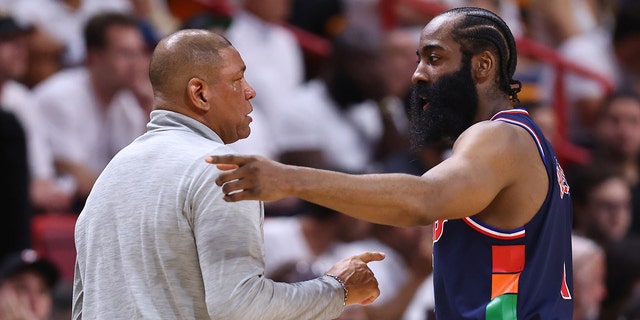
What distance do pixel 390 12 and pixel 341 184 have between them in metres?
5.89

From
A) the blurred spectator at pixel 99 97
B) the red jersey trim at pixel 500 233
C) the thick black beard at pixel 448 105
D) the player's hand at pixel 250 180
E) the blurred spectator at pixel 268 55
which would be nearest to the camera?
the player's hand at pixel 250 180

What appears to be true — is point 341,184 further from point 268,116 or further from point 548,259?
point 268,116

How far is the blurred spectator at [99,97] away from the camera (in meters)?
7.60

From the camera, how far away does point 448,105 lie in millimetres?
3963

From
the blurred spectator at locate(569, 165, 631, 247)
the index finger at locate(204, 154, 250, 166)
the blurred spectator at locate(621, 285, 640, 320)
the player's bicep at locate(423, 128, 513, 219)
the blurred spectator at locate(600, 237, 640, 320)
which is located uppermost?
the index finger at locate(204, 154, 250, 166)

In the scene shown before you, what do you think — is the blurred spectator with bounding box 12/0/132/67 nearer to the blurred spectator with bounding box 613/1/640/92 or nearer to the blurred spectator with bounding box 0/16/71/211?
the blurred spectator with bounding box 0/16/71/211

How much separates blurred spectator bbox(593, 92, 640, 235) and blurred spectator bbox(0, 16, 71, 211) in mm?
4199

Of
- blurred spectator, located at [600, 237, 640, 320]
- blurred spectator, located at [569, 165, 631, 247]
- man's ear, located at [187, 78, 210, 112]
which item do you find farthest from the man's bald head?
blurred spectator, located at [569, 165, 631, 247]

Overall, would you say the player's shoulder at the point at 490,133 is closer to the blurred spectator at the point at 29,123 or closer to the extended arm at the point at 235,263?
the extended arm at the point at 235,263

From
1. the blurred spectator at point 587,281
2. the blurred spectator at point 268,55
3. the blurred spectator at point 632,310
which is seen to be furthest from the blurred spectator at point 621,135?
the blurred spectator at point 268,55

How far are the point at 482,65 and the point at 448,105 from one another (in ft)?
0.59

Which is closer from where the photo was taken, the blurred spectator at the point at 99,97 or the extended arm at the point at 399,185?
the extended arm at the point at 399,185

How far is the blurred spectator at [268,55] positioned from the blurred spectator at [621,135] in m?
2.43

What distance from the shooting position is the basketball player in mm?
3473
